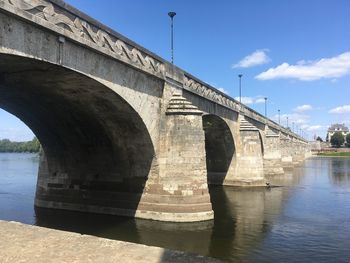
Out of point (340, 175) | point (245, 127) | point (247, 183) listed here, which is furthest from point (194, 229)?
point (340, 175)

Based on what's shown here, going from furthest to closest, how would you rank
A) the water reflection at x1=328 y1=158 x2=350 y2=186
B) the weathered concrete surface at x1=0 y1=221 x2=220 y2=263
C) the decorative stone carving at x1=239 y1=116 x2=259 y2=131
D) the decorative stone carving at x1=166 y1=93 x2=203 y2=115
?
the water reflection at x1=328 y1=158 x2=350 y2=186, the decorative stone carving at x1=239 y1=116 x2=259 y2=131, the decorative stone carving at x1=166 y1=93 x2=203 y2=115, the weathered concrete surface at x1=0 y1=221 x2=220 y2=263

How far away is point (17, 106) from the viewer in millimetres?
21188

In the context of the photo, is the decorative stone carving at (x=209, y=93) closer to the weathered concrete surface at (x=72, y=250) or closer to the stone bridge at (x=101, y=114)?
the stone bridge at (x=101, y=114)

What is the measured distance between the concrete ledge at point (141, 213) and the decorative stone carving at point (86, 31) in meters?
7.07

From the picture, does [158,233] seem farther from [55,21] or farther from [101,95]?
[55,21]

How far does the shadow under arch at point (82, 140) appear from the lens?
17578mm

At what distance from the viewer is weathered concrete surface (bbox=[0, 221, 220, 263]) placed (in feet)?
29.0

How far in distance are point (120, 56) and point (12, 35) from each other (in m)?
6.16

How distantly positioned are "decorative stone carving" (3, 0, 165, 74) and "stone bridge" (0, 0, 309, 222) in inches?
1.4

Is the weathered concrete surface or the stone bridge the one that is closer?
the weathered concrete surface

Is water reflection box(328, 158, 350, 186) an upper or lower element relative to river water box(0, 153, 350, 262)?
upper

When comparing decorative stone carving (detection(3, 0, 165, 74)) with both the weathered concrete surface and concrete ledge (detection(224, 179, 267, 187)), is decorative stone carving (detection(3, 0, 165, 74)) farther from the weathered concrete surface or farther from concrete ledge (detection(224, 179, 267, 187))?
concrete ledge (detection(224, 179, 267, 187))

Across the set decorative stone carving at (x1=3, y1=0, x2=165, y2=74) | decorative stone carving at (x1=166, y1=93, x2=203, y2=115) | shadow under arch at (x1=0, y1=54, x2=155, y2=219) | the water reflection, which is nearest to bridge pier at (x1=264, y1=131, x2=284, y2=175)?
the water reflection

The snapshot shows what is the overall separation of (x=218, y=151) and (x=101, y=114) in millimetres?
20430
